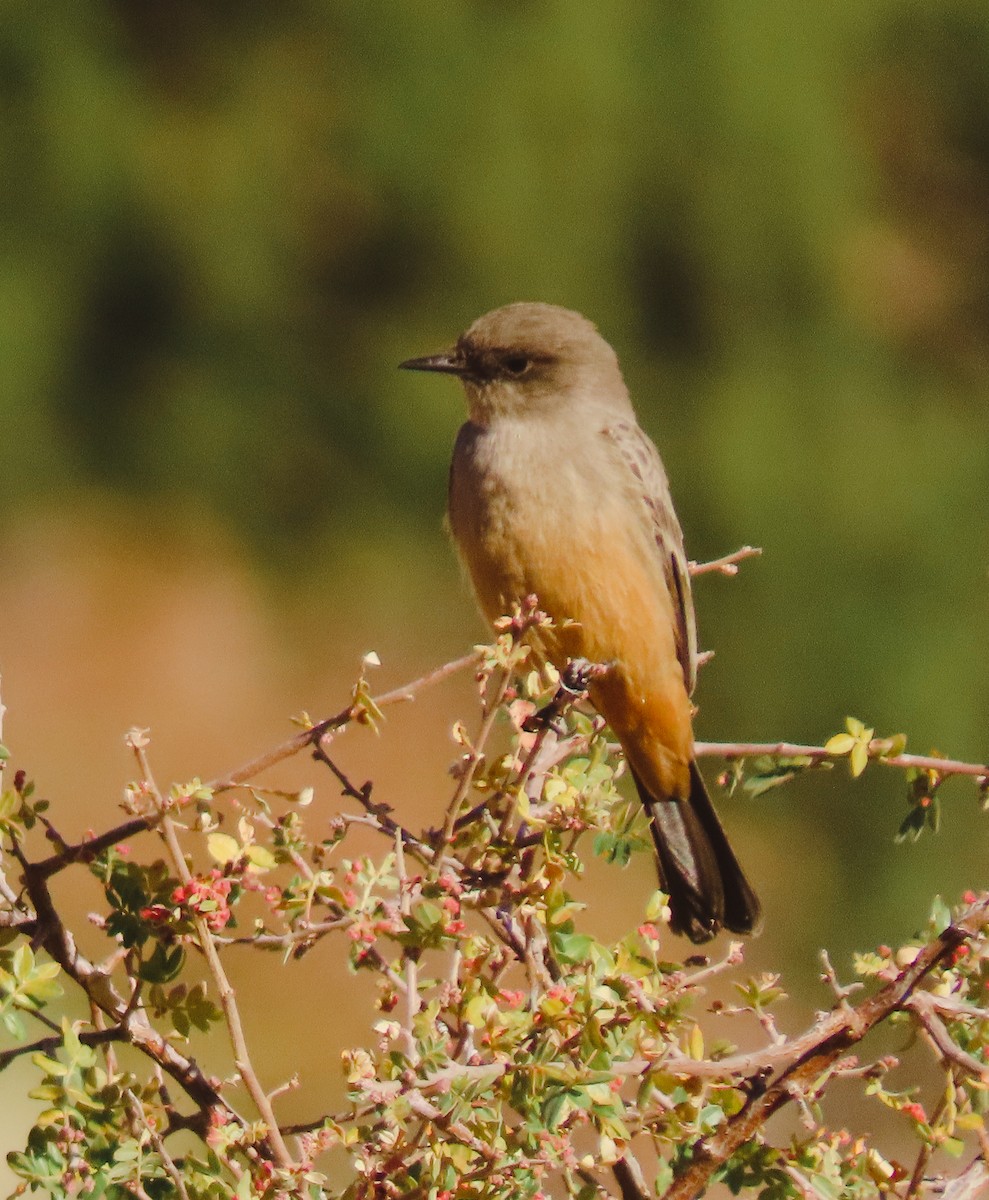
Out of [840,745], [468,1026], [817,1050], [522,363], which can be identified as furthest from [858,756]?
[522,363]

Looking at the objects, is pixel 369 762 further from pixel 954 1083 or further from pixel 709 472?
pixel 954 1083

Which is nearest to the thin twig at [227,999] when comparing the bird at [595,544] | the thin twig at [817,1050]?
the thin twig at [817,1050]

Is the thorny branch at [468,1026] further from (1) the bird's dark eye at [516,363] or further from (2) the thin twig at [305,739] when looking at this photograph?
(1) the bird's dark eye at [516,363]

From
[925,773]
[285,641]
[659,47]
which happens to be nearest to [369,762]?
[285,641]

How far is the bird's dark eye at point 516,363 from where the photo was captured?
140 inches

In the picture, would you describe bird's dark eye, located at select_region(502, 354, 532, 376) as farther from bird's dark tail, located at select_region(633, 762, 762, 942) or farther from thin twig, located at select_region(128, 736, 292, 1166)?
thin twig, located at select_region(128, 736, 292, 1166)

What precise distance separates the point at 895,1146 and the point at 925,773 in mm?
3919

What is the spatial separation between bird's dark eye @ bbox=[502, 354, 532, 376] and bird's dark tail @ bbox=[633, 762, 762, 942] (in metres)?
0.85

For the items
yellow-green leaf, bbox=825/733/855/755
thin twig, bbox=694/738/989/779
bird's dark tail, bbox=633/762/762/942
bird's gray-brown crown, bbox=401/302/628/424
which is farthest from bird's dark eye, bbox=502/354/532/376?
yellow-green leaf, bbox=825/733/855/755

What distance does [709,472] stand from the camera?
663 cm

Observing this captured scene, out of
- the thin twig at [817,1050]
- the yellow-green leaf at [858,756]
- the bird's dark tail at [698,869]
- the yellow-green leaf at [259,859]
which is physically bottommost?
the thin twig at [817,1050]

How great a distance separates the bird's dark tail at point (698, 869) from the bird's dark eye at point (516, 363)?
846 mm

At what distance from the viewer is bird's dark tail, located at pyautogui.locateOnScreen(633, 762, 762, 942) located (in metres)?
3.15

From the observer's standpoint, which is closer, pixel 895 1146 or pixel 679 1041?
pixel 679 1041
